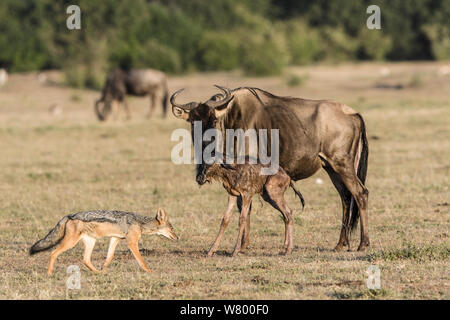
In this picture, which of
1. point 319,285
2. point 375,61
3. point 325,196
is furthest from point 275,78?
point 319,285

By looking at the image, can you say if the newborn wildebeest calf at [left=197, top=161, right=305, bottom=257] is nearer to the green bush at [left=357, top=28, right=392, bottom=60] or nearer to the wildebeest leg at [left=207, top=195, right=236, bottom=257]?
the wildebeest leg at [left=207, top=195, right=236, bottom=257]

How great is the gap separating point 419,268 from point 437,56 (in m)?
53.4

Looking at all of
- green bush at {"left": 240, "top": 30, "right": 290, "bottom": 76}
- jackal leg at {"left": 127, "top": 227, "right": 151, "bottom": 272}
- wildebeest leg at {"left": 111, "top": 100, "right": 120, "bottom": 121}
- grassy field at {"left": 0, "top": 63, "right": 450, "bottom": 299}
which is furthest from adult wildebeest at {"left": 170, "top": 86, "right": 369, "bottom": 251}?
green bush at {"left": 240, "top": 30, "right": 290, "bottom": 76}

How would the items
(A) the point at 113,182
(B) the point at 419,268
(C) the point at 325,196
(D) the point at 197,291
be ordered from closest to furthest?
(D) the point at 197,291 < (B) the point at 419,268 < (C) the point at 325,196 < (A) the point at 113,182

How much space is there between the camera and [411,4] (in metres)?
66.1

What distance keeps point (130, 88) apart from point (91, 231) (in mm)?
22714

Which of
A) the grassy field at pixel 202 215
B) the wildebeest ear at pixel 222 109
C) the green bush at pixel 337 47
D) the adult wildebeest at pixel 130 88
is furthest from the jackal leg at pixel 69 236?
the green bush at pixel 337 47

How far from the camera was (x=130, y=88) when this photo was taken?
30.9 m

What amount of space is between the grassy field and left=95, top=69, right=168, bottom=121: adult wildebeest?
181cm

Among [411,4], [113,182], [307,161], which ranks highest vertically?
[411,4]

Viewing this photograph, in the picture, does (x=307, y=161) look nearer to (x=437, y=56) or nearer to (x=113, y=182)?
(x=113, y=182)

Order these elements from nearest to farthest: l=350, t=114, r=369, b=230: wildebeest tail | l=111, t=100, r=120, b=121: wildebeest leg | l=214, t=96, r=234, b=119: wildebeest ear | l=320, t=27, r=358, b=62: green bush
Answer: l=214, t=96, r=234, b=119: wildebeest ear → l=350, t=114, r=369, b=230: wildebeest tail → l=111, t=100, r=120, b=121: wildebeest leg → l=320, t=27, r=358, b=62: green bush

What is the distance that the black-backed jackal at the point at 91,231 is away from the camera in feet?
27.8

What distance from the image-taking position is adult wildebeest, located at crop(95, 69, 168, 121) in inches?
1172
